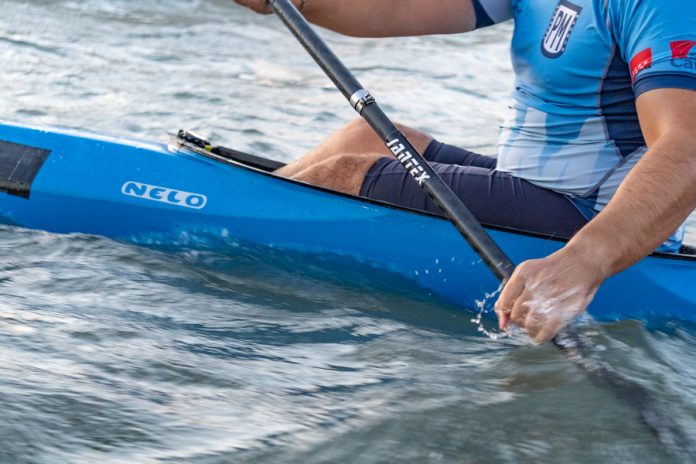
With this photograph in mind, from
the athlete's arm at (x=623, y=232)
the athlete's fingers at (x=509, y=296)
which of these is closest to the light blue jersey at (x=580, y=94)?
the athlete's arm at (x=623, y=232)

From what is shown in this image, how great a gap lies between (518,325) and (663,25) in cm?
77

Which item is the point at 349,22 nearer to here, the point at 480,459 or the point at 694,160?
the point at 694,160

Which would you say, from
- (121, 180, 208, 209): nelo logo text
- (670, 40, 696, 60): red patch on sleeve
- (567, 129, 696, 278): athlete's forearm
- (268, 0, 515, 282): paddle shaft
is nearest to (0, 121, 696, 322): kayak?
(121, 180, 208, 209): nelo logo text

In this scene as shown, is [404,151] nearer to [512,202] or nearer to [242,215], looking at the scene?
[512,202]

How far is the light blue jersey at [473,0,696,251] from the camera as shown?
245cm

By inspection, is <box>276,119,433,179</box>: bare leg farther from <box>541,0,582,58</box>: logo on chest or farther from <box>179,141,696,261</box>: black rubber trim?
<box>541,0,582,58</box>: logo on chest

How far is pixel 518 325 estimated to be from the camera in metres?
2.15

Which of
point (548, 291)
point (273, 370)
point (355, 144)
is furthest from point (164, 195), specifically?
point (548, 291)

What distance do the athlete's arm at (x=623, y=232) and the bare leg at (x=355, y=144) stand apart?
0.90 m

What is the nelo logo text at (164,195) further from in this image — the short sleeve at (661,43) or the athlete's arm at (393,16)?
the short sleeve at (661,43)

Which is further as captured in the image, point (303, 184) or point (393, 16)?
point (393, 16)

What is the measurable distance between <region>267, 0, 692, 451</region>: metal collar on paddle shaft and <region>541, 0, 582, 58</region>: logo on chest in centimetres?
44

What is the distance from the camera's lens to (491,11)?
2.96 m

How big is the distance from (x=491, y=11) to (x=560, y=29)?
0.37m
